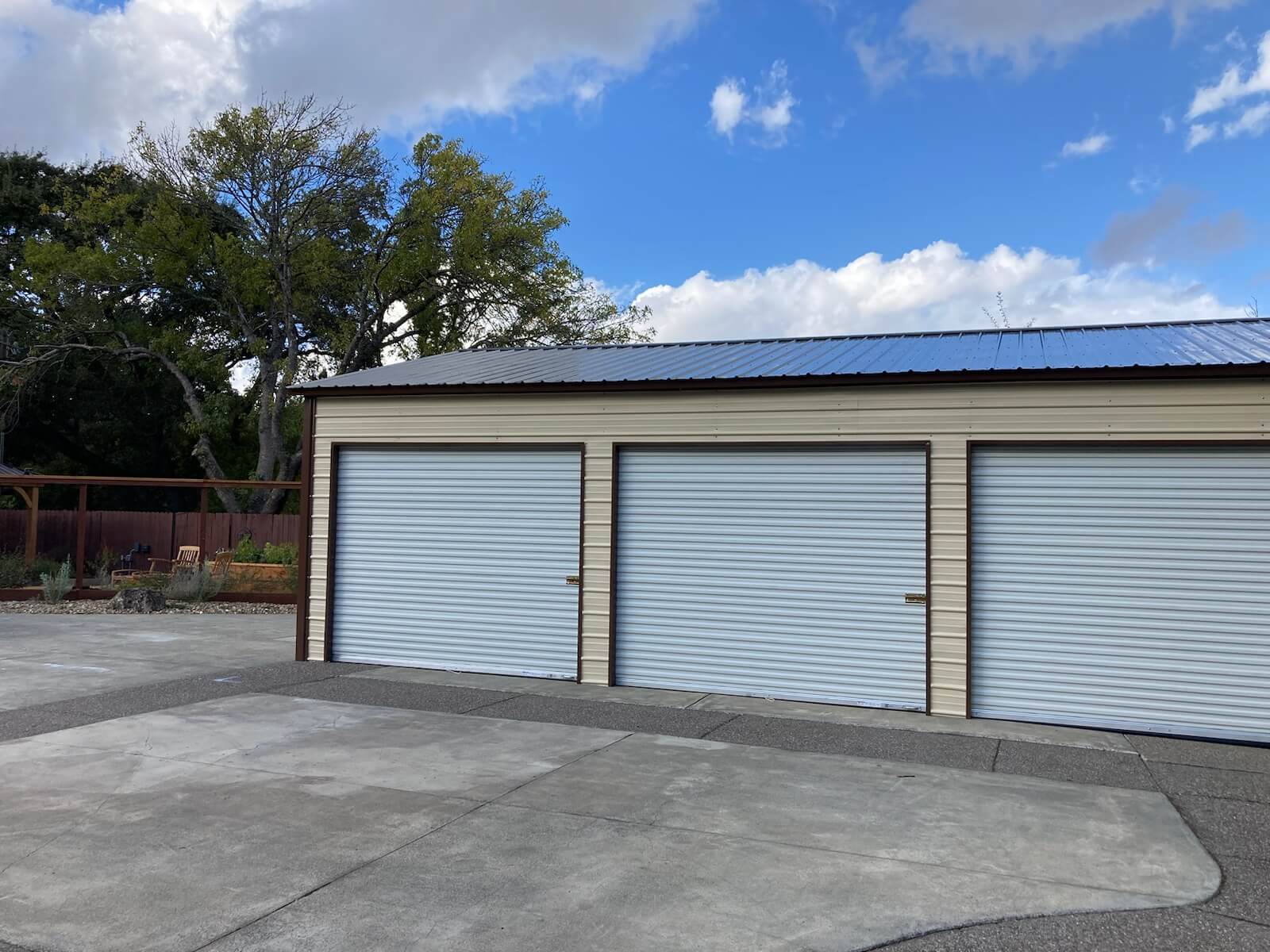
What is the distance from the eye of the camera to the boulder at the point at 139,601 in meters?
17.0

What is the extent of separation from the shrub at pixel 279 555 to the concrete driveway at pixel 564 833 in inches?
460

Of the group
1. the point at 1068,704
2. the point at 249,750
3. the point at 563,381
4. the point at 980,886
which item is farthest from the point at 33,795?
the point at 1068,704

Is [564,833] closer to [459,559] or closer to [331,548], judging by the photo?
[459,559]

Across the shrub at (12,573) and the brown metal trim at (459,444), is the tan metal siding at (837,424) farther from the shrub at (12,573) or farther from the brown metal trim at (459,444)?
the shrub at (12,573)

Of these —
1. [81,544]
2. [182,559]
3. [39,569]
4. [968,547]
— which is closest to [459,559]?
[968,547]

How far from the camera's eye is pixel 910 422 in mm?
9656

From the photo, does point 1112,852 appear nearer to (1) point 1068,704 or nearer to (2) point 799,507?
(1) point 1068,704

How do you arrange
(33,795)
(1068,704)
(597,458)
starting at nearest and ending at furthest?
(33,795) < (1068,704) < (597,458)

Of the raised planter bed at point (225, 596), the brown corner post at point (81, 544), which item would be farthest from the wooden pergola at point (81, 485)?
the raised planter bed at point (225, 596)

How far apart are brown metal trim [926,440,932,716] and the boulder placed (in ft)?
42.8

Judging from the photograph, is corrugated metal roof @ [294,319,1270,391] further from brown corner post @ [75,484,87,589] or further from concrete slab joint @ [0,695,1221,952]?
brown corner post @ [75,484,87,589]

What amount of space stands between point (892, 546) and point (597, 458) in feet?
10.5

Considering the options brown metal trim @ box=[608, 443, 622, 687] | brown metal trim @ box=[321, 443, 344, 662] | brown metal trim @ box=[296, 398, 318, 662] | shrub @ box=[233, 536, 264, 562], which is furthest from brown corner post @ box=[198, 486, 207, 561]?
brown metal trim @ box=[608, 443, 622, 687]

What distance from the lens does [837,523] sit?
995 centimetres
